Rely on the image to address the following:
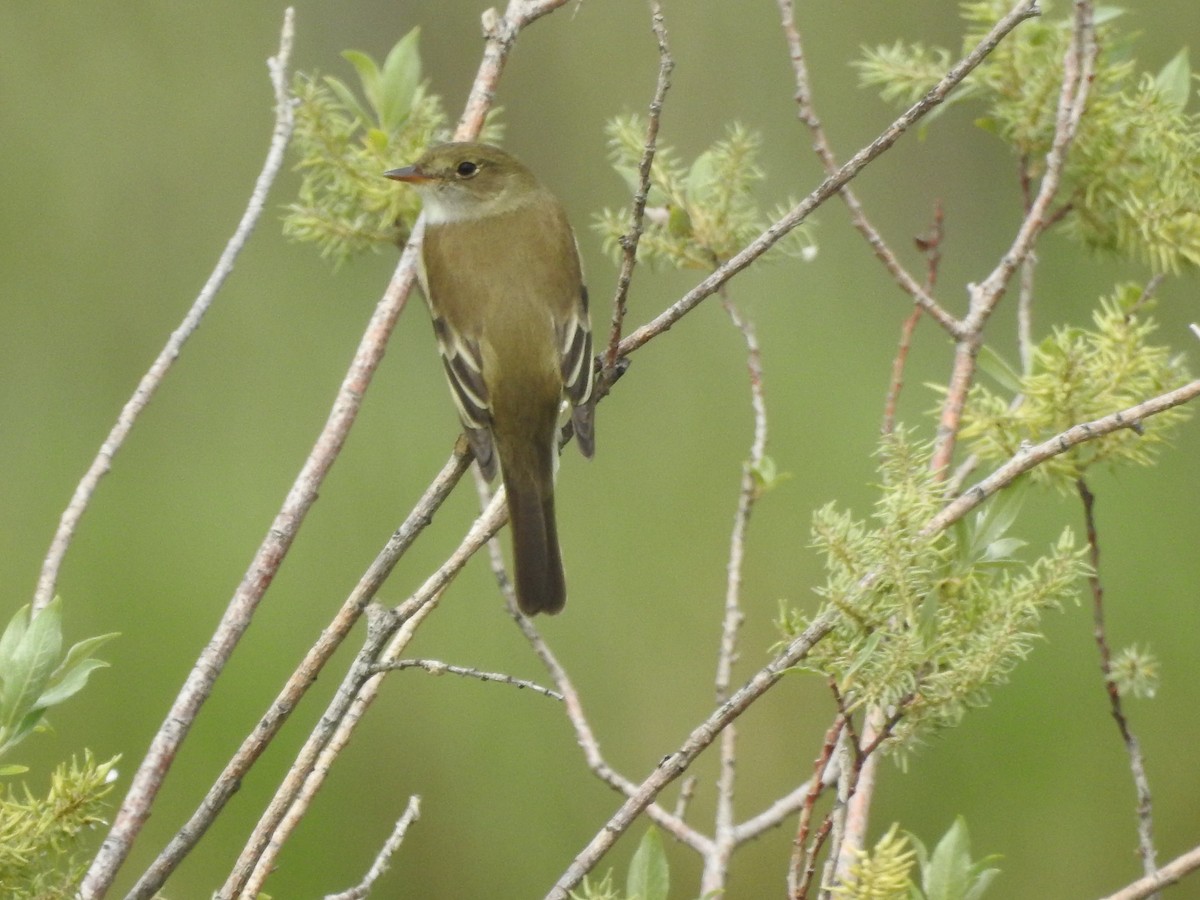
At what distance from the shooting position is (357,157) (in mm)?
2234

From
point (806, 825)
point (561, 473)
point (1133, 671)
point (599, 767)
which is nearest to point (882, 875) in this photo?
point (806, 825)

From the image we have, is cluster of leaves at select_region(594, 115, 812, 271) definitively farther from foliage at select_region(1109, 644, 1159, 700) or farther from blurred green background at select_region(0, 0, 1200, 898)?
foliage at select_region(1109, 644, 1159, 700)

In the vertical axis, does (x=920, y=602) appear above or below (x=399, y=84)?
below

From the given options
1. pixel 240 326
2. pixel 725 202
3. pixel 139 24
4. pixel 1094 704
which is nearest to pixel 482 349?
pixel 725 202

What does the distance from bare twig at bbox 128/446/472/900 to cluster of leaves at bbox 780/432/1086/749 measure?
384mm

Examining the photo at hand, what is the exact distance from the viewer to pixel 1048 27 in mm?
2168

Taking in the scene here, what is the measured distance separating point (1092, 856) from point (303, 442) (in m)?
2.24

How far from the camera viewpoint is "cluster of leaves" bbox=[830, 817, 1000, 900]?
4.18ft

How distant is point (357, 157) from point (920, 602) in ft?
3.68

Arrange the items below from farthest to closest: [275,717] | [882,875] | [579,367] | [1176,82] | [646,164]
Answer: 1. [579,367]
2. [1176,82]
3. [646,164]
4. [275,717]
5. [882,875]

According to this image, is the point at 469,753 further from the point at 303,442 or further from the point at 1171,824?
the point at 1171,824

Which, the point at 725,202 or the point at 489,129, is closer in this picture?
the point at 725,202

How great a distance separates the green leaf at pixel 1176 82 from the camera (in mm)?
2050

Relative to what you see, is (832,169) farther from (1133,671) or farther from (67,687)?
(67,687)
